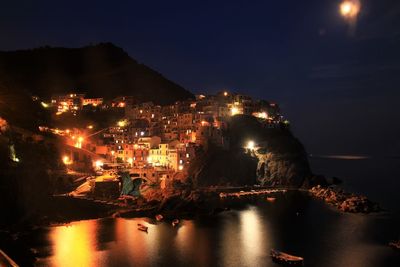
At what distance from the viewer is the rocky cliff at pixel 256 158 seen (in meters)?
48.5

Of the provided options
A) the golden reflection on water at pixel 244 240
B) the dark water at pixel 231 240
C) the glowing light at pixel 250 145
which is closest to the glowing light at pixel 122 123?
the glowing light at pixel 250 145

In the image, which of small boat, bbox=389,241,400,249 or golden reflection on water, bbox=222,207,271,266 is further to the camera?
small boat, bbox=389,241,400,249

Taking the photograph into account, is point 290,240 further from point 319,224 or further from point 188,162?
point 188,162

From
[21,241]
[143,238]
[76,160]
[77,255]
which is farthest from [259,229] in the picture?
[76,160]

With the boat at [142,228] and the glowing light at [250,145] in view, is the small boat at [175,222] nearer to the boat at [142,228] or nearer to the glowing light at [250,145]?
the boat at [142,228]

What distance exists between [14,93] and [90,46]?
74.2 meters

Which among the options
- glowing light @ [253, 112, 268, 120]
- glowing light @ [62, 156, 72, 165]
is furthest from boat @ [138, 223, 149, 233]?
glowing light @ [253, 112, 268, 120]

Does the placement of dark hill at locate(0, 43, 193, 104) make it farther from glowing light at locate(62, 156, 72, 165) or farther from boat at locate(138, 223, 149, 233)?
boat at locate(138, 223, 149, 233)

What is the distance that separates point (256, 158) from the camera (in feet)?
174

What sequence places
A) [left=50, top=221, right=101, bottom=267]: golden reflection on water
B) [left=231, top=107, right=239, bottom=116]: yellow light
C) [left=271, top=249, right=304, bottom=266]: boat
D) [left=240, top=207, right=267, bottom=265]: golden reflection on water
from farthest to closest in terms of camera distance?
[left=231, top=107, right=239, bottom=116]: yellow light < [left=240, top=207, right=267, bottom=265]: golden reflection on water < [left=50, top=221, right=101, bottom=267]: golden reflection on water < [left=271, top=249, right=304, bottom=266]: boat

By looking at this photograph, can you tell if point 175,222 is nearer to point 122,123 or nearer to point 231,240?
point 231,240

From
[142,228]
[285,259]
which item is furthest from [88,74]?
[285,259]

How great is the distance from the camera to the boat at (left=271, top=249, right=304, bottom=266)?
22781 millimetres

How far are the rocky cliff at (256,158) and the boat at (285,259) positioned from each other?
2344 centimetres
